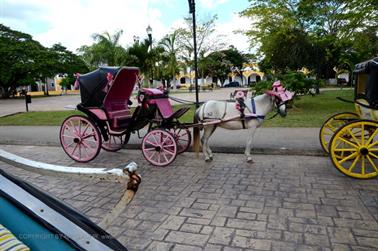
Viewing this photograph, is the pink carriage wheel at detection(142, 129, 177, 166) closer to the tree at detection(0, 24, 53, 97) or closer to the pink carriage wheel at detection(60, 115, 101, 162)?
the pink carriage wheel at detection(60, 115, 101, 162)

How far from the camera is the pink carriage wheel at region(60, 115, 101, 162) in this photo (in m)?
6.50

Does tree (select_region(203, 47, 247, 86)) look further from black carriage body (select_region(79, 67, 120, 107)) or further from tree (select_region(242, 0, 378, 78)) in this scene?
black carriage body (select_region(79, 67, 120, 107))

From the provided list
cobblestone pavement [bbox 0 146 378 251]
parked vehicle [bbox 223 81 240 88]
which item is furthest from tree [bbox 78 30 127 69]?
parked vehicle [bbox 223 81 240 88]

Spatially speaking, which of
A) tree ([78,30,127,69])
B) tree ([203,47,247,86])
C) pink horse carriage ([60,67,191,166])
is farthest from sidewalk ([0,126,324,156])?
tree ([203,47,247,86])

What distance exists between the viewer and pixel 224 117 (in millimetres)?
6129

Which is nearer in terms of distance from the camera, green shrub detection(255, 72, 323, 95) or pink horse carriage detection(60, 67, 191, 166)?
pink horse carriage detection(60, 67, 191, 166)

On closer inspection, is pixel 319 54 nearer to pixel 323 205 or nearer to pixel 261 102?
Result: pixel 261 102

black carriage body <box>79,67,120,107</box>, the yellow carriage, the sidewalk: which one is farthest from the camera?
the sidewalk

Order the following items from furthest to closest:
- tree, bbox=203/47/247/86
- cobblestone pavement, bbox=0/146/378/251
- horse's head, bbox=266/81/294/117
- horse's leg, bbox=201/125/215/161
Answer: tree, bbox=203/47/247/86 < horse's leg, bbox=201/125/215/161 < horse's head, bbox=266/81/294/117 < cobblestone pavement, bbox=0/146/378/251

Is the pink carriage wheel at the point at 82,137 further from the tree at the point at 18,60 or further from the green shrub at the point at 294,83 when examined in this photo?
the tree at the point at 18,60

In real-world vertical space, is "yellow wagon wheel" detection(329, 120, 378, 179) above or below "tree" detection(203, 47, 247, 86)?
below

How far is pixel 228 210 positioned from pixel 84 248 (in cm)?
287

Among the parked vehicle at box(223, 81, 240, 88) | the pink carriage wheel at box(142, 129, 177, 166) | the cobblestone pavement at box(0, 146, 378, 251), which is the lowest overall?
the cobblestone pavement at box(0, 146, 378, 251)

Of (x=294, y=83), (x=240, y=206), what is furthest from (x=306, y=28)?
(x=240, y=206)
